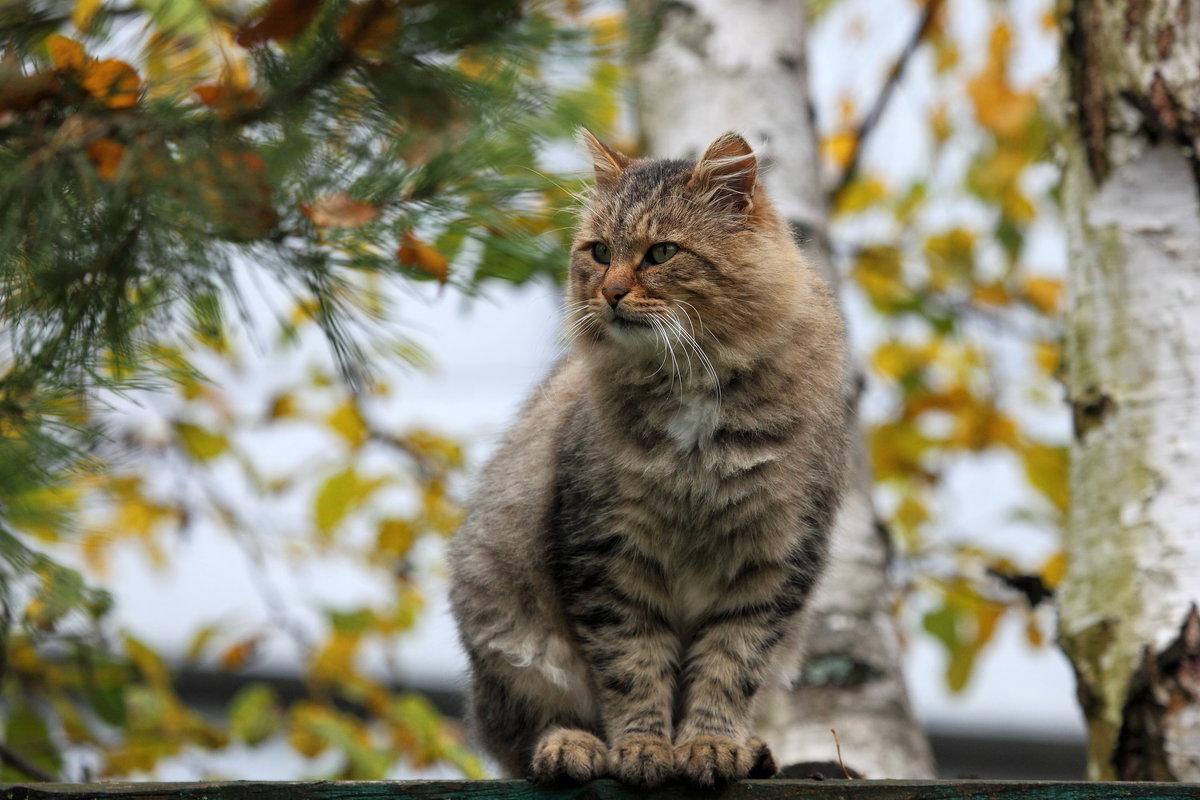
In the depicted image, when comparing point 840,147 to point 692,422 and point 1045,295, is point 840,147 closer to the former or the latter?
point 1045,295

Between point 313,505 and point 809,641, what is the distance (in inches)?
73.8

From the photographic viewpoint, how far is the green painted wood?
1.64 m

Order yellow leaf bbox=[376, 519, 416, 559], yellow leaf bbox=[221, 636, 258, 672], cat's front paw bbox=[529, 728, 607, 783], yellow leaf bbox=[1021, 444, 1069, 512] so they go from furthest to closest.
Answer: yellow leaf bbox=[376, 519, 416, 559] → yellow leaf bbox=[221, 636, 258, 672] → yellow leaf bbox=[1021, 444, 1069, 512] → cat's front paw bbox=[529, 728, 607, 783]

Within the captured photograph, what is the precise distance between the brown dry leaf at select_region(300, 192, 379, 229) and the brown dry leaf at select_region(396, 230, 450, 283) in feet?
0.33

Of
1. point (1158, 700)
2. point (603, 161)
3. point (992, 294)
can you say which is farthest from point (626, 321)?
point (992, 294)

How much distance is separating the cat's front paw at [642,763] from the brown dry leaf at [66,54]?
1.37 m

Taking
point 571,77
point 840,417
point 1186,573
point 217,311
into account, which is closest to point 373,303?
point 217,311

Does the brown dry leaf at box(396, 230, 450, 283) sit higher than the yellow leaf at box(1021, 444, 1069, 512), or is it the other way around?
the brown dry leaf at box(396, 230, 450, 283)

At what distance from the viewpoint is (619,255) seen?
2328mm

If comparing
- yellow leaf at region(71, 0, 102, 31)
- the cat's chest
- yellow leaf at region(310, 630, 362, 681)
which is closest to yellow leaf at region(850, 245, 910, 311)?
the cat's chest

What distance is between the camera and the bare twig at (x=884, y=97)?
383 centimetres

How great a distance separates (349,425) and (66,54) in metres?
2.37

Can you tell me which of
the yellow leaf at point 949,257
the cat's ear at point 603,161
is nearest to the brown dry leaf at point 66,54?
the cat's ear at point 603,161

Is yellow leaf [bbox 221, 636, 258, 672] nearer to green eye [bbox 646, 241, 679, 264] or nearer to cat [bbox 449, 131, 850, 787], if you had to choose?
cat [bbox 449, 131, 850, 787]
